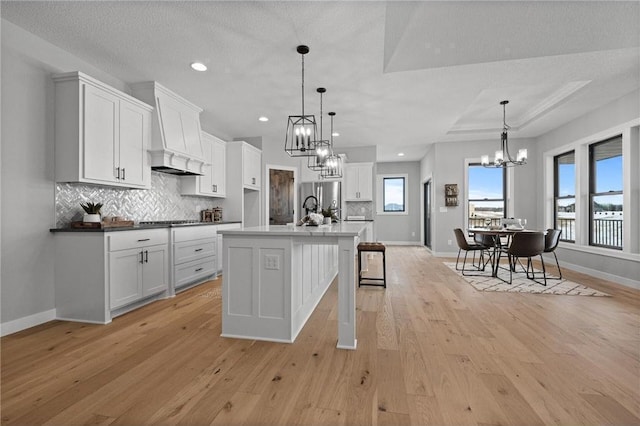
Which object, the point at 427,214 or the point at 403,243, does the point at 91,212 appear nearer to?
the point at 427,214

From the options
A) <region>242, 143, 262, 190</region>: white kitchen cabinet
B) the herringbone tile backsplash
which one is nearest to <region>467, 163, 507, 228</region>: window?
<region>242, 143, 262, 190</region>: white kitchen cabinet

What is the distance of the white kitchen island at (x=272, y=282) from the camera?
7.38 ft

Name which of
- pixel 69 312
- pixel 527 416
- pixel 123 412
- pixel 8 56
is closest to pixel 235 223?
pixel 69 312

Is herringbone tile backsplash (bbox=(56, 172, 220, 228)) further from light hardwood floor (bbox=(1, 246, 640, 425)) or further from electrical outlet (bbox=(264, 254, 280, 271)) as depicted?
electrical outlet (bbox=(264, 254, 280, 271))

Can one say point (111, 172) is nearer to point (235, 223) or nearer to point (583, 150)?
point (235, 223)

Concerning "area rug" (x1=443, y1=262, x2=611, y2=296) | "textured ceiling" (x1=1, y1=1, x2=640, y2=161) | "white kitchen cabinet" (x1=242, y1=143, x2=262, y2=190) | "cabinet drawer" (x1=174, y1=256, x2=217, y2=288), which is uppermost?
"textured ceiling" (x1=1, y1=1, x2=640, y2=161)

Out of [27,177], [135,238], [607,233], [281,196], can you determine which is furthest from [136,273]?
[607,233]

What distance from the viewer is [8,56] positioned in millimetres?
2545

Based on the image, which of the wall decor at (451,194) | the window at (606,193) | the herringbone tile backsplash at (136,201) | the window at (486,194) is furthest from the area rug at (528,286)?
the herringbone tile backsplash at (136,201)

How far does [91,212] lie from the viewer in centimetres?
302

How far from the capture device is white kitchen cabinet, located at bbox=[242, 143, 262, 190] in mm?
5582

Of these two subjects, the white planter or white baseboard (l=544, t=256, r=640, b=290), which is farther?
white baseboard (l=544, t=256, r=640, b=290)

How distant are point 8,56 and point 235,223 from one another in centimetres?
322

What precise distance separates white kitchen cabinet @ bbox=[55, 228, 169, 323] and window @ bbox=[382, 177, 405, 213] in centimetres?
790
